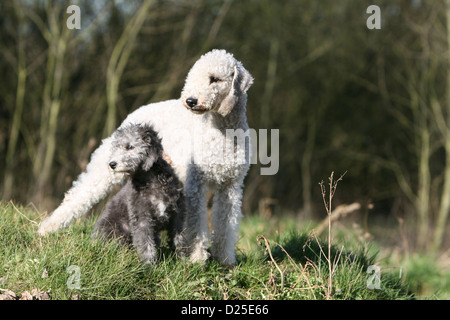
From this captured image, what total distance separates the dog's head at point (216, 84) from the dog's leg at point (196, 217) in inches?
24.2

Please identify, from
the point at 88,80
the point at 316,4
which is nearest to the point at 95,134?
the point at 88,80

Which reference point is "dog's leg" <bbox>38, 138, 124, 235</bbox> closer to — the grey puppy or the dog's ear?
the grey puppy

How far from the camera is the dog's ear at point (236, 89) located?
4090 mm

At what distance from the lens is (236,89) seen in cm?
415

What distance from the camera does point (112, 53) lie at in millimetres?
10070

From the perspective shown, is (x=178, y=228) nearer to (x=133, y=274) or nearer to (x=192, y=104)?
(x=133, y=274)

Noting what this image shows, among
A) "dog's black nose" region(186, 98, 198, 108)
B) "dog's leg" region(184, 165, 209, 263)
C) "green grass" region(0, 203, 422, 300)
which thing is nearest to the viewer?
"green grass" region(0, 203, 422, 300)

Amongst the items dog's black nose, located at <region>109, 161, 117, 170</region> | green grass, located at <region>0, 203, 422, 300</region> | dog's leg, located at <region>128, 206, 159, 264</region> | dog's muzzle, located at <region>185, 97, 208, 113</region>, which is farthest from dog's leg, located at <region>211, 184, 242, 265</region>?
dog's black nose, located at <region>109, 161, 117, 170</region>

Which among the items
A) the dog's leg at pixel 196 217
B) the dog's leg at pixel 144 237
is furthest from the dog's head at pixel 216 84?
the dog's leg at pixel 144 237

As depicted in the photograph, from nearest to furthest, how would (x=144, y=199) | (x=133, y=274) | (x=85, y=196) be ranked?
(x=133, y=274) → (x=144, y=199) → (x=85, y=196)

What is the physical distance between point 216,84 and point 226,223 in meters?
1.23

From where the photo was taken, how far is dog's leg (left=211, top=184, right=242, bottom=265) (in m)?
4.38

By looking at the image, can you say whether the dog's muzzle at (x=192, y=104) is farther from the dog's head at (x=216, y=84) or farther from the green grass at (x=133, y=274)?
the green grass at (x=133, y=274)

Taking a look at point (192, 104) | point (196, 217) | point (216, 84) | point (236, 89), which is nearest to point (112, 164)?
point (192, 104)
